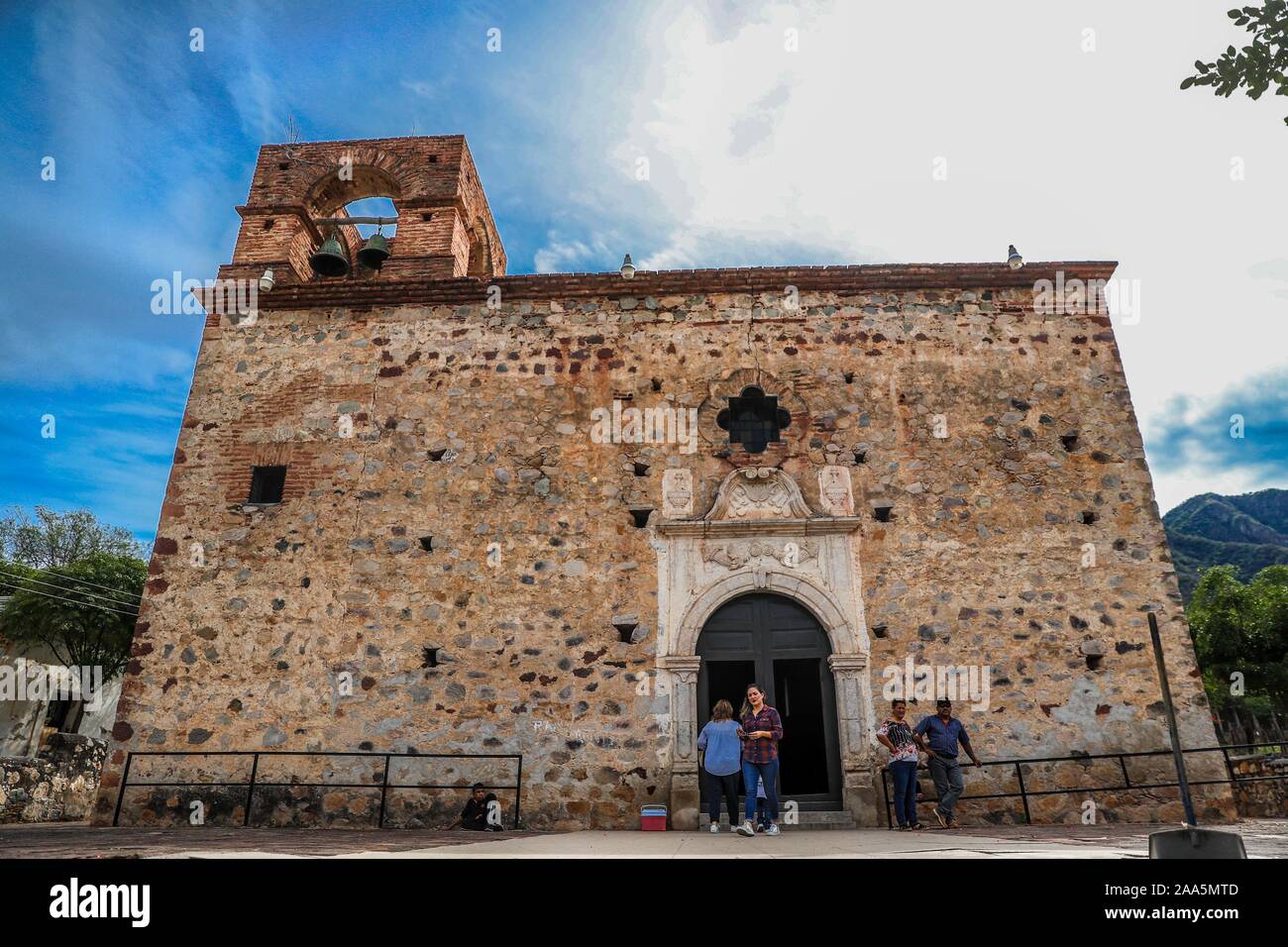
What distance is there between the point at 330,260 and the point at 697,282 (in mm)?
5264

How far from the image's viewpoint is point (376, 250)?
11070 mm

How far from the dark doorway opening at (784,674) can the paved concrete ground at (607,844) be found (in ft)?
3.55

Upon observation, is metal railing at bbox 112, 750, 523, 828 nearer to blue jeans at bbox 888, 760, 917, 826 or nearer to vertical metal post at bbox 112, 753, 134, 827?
vertical metal post at bbox 112, 753, 134, 827

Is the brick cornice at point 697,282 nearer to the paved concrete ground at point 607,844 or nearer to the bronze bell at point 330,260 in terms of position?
the bronze bell at point 330,260

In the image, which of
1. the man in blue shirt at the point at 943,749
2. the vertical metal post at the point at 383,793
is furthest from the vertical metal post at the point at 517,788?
the man in blue shirt at the point at 943,749

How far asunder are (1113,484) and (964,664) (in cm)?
312

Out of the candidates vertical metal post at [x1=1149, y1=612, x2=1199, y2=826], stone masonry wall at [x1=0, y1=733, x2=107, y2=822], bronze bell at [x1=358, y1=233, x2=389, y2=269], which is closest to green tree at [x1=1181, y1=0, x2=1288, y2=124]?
vertical metal post at [x1=1149, y1=612, x2=1199, y2=826]

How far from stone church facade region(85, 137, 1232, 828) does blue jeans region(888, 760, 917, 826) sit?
69 cm

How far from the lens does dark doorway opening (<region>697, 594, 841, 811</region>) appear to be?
8.55 m

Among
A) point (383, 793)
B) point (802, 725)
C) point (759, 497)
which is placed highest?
point (759, 497)

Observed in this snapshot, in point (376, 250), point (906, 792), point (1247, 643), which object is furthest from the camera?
point (1247, 643)

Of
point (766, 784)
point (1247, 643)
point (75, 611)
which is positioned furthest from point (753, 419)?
point (1247, 643)

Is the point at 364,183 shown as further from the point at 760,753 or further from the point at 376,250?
the point at 760,753
